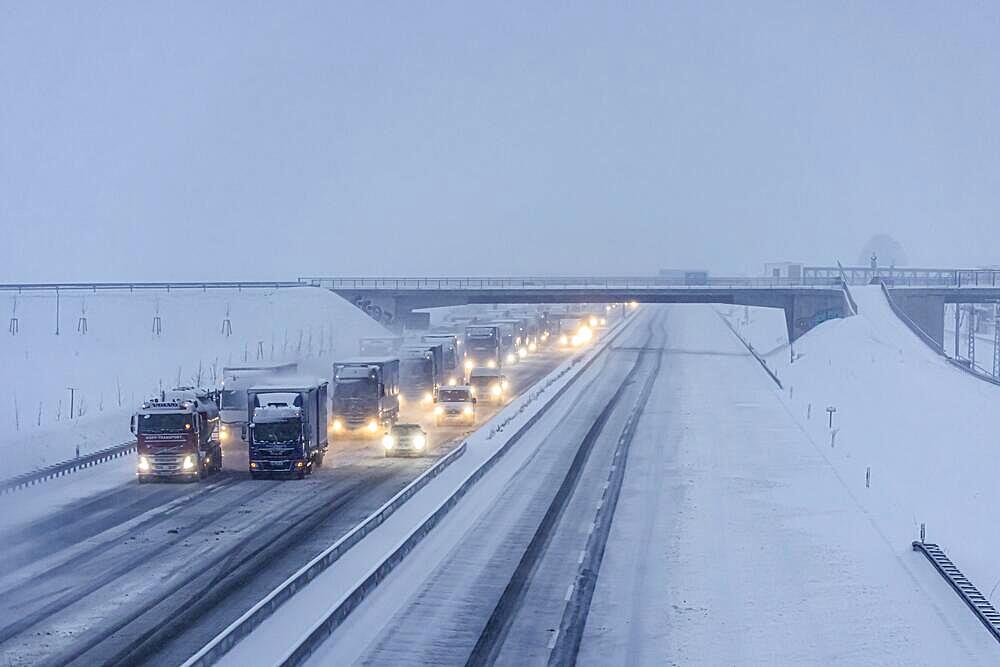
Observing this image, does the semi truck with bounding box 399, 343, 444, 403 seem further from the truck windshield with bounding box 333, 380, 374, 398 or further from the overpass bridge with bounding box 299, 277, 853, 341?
the overpass bridge with bounding box 299, 277, 853, 341

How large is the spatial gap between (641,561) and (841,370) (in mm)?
55273

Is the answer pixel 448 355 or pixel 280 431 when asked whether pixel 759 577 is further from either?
pixel 448 355

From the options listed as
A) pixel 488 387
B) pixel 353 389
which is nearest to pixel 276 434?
pixel 353 389

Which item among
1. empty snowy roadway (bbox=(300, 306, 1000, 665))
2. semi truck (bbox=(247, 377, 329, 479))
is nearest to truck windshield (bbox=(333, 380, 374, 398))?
empty snowy roadway (bbox=(300, 306, 1000, 665))

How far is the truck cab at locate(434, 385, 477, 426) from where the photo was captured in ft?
182

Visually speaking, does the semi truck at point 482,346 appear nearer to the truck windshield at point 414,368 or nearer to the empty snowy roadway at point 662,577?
the truck windshield at point 414,368

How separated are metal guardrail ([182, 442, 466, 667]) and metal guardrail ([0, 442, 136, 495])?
46.6 feet

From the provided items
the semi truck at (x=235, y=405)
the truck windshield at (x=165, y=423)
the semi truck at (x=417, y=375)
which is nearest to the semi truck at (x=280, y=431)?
the truck windshield at (x=165, y=423)

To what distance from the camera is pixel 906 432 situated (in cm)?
5241

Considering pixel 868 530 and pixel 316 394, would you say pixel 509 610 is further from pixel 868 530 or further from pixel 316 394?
pixel 316 394

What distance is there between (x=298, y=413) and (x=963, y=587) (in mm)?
23442

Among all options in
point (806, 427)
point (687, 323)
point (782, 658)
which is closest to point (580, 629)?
point (782, 658)

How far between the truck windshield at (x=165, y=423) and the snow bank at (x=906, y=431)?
23.5m

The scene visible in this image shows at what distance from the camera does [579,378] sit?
82125 mm
